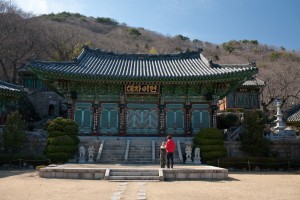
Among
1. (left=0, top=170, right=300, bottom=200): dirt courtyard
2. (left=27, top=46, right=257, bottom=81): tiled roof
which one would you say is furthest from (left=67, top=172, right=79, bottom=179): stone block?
(left=27, top=46, right=257, bottom=81): tiled roof

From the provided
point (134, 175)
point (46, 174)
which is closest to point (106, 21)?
point (46, 174)

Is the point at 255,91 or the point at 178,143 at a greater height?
the point at 255,91

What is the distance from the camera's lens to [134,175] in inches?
547

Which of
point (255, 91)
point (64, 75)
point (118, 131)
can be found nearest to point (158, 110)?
point (118, 131)

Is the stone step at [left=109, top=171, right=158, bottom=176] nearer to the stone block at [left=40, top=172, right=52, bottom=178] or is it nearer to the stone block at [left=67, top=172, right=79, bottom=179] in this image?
the stone block at [left=67, top=172, right=79, bottom=179]

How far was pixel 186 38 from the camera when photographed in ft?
409

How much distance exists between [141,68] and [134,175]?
47.0 feet

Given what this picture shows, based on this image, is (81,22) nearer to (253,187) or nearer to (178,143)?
(178,143)

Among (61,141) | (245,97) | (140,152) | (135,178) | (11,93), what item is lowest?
(135,178)

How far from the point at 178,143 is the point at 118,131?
5.30 metres

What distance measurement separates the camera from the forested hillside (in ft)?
163

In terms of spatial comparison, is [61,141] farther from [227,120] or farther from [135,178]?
[227,120]

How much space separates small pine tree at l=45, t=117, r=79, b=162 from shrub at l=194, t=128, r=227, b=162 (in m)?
8.06

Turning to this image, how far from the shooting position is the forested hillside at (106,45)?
163 feet
